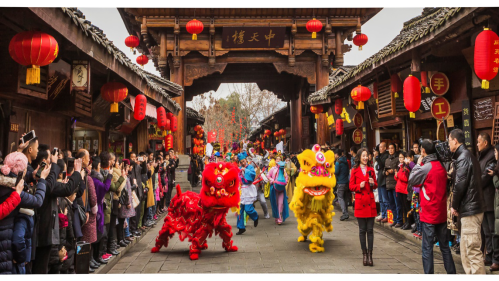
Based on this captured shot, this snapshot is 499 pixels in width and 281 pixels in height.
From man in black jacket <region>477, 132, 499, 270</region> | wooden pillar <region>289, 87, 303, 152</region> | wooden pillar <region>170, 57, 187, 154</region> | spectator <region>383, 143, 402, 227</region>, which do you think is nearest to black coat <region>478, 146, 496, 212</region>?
man in black jacket <region>477, 132, 499, 270</region>

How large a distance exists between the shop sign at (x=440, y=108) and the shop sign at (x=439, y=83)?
0.56 ft

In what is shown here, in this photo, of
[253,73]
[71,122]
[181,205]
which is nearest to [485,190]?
[181,205]

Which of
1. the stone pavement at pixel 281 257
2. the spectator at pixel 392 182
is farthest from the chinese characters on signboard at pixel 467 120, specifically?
the stone pavement at pixel 281 257

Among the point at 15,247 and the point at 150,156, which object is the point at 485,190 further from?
the point at 150,156

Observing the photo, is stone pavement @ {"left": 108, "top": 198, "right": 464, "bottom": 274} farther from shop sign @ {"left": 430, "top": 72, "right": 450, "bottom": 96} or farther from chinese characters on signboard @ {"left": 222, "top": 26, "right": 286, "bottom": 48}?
chinese characters on signboard @ {"left": 222, "top": 26, "right": 286, "bottom": 48}

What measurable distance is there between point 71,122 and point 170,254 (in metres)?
3.64

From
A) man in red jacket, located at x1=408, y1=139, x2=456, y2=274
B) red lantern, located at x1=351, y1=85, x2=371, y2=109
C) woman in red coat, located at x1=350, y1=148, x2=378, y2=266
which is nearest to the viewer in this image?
man in red jacket, located at x1=408, y1=139, x2=456, y2=274

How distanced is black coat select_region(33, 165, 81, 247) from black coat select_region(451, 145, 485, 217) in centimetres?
438

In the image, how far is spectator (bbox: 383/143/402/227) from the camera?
8242 millimetres

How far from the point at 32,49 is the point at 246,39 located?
11.3 meters

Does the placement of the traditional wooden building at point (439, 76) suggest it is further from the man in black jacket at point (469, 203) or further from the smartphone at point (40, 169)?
the smartphone at point (40, 169)

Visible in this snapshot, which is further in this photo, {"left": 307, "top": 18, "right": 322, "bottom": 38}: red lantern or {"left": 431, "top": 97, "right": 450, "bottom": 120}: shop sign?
{"left": 307, "top": 18, "right": 322, "bottom": 38}: red lantern

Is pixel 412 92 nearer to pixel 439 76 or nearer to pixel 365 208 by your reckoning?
pixel 439 76

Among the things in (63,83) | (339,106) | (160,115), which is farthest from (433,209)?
(339,106)
